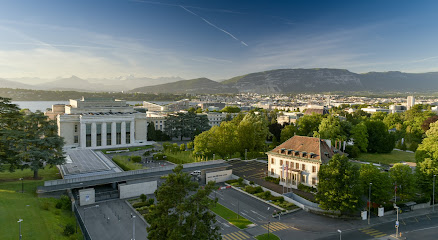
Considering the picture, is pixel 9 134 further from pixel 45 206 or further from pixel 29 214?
pixel 29 214

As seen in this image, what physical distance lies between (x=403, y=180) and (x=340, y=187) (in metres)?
11.7

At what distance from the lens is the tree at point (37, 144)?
1663 inches

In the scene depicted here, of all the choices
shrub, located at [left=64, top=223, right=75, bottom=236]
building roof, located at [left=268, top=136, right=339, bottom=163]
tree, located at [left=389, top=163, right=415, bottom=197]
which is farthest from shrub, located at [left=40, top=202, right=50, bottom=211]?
tree, located at [left=389, top=163, right=415, bottom=197]

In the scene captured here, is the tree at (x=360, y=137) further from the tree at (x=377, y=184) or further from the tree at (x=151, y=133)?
the tree at (x=151, y=133)

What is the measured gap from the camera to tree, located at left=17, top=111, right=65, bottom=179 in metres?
42.2

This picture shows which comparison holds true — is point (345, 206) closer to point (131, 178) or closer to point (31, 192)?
point (131, 178)

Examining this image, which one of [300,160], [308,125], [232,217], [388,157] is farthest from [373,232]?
[308,125]

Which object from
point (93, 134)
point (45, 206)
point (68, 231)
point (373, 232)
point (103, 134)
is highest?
point (93, 134)

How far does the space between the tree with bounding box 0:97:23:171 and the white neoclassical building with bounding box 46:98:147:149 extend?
3996 cm

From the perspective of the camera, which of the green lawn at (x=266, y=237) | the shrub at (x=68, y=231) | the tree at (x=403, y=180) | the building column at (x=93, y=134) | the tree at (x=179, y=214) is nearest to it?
the tree at (x=179, y=214)

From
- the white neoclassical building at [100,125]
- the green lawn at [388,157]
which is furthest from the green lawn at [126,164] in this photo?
the green lawn at [388,157]

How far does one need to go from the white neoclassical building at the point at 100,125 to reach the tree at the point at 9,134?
1573 inches

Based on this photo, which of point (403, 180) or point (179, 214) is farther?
point (403, 180)

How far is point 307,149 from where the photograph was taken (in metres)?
50.7
